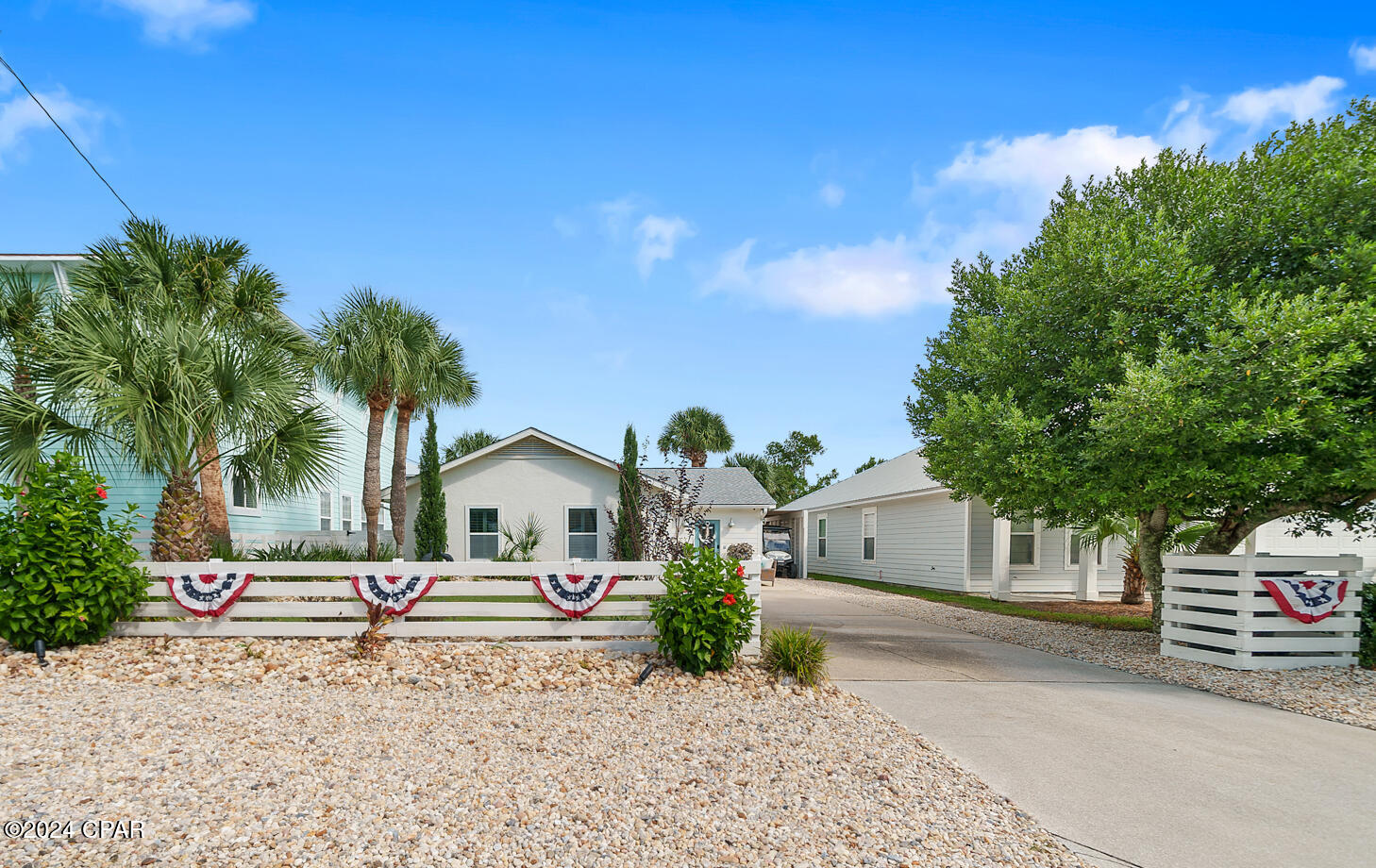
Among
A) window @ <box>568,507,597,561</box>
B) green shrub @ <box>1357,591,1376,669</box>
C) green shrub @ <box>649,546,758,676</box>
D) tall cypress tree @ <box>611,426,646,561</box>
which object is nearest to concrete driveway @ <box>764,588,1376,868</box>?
green shrub @ <box>649,546,758,676</box>

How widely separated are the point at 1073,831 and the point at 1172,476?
5.33m

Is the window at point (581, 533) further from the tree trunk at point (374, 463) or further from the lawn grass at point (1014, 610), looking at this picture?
the lawn grass at point (1014, 610)

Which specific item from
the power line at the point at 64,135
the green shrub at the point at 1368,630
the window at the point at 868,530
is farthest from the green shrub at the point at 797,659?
the window at the point at 868,530

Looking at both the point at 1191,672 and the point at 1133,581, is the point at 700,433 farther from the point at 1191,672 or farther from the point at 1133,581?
the point at 1191,672

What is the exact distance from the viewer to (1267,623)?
8047 mm

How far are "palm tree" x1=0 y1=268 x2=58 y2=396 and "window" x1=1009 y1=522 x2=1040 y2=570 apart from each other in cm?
1937

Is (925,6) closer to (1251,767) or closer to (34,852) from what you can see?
(1251,767)

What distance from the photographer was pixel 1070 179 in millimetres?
11438

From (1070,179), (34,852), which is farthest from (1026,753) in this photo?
(1070,179)

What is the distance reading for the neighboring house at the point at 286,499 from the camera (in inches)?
524

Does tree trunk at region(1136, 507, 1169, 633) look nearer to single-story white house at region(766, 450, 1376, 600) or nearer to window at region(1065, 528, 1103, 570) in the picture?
single-story white house at region(766, 450, 1376, 600)

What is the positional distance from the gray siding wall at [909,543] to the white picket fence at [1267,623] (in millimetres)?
8064

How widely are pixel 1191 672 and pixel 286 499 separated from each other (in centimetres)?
1214

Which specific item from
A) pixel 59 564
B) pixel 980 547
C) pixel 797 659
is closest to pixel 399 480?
pixel 59 564
